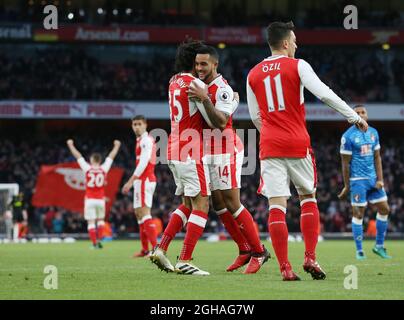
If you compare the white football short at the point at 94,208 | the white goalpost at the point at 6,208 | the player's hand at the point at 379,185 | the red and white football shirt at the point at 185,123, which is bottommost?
the white goalpost at the point at 6,208

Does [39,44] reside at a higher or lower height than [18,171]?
higher

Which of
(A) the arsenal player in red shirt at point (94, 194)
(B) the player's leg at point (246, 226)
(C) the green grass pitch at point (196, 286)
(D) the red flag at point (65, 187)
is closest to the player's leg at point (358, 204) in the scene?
(C) the green grass pitch at point (196, 286)

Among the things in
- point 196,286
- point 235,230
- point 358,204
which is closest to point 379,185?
point 358,204

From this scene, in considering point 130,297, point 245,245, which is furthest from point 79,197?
point 130,297

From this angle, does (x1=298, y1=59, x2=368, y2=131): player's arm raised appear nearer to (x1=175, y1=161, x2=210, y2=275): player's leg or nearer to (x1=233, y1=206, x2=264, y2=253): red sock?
(x1=175, y1=161, x2=210, y2=275): player's leg

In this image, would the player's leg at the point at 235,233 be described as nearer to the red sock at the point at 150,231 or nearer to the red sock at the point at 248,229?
the red sock at the point at 248,229

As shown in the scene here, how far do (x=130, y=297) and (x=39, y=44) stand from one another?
113 feet

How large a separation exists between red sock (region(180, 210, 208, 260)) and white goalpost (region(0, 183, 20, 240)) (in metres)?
19.9

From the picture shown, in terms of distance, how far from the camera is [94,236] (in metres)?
19.2

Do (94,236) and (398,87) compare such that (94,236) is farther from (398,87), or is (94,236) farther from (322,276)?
(398,87)

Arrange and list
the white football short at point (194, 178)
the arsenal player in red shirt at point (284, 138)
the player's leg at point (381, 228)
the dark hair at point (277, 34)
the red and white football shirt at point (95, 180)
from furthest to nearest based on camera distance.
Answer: the red and white football shirt at point (95, 180), the player's leg at point (381, 228), the white football short at point (194, 178), the dark hair at point (277, 34), the arsenal player in red shirt at point (284, 138)

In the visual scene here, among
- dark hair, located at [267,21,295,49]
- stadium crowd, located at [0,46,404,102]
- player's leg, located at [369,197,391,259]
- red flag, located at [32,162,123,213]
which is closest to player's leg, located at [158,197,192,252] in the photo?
dark hair, located at [267,21,295,49]

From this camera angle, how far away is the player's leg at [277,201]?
25.9 feet

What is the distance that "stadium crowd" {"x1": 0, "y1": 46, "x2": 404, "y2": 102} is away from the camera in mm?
37469
